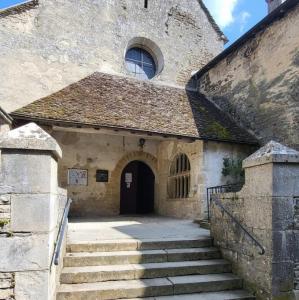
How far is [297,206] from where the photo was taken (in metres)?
4.28

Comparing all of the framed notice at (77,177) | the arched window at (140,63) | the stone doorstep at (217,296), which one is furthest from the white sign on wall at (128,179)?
the stone doorstep at (217,296)

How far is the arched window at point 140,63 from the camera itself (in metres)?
12.9

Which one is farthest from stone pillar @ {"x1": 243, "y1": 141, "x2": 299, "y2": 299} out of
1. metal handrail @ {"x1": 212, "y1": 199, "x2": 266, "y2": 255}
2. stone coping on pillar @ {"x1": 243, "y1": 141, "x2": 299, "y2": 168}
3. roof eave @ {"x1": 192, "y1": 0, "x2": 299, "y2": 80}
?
roof eave @ {"x1": 192, "y1": 0, "x2": 299, "y2": 80}

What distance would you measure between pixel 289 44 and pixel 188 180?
16.6 ft

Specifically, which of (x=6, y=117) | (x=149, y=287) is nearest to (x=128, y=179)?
(x=6, y=117)

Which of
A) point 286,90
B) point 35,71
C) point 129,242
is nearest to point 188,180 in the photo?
point 286,90

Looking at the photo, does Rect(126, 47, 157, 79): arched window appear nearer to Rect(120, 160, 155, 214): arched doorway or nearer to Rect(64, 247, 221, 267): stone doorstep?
Rect(120, 160, 155, 214): arched doorway

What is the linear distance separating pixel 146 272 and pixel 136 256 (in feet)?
1.23

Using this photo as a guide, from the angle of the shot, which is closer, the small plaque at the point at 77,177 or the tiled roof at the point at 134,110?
the tiled roof at the point at 134,110

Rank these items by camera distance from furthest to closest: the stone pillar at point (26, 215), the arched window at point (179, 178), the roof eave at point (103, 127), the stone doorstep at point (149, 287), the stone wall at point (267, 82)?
the arched window at point (179, 178), the stone wall at point (267, 82), the roof eave at point (103, 127), the stone doorstep at point (149, 287), the stone pillar at point (26, 215)

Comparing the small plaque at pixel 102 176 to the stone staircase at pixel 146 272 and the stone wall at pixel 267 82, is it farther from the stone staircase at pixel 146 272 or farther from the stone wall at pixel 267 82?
the stone staircase at pixel 146 272

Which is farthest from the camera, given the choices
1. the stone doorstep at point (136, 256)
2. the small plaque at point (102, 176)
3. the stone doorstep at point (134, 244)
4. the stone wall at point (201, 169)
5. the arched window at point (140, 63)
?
the arched window at point (140, 63)

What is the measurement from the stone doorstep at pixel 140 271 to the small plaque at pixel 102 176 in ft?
19.5

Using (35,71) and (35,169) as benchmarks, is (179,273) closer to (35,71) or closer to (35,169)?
(35,169)
